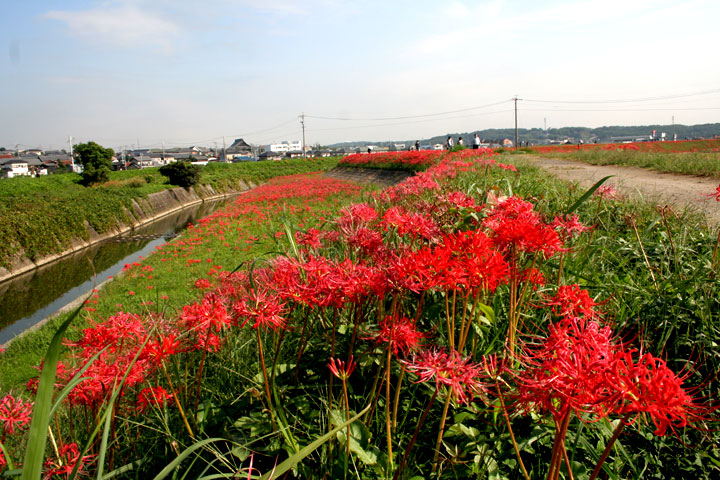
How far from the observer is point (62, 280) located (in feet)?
40.1

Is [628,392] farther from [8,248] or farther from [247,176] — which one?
[247,176]

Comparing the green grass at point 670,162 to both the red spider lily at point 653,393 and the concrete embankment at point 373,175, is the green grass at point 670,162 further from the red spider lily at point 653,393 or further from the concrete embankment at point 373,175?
the red spider lily at point 653,393

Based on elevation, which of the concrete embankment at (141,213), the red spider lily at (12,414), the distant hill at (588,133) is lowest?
the concrete embankment at (141,213)

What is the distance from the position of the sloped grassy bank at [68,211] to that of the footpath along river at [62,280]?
51cm

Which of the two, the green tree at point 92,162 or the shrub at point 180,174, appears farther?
the shrub at point 180,174

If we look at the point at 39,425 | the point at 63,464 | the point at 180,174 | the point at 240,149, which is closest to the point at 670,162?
the point at 63,464

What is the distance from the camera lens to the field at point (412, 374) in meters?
0.87

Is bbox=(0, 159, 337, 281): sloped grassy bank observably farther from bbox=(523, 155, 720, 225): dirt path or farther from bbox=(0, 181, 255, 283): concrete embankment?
bbox=(523, 155, 720, 225): dirt path

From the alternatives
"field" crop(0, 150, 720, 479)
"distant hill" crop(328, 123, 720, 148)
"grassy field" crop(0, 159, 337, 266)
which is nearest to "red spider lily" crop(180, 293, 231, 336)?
"field" crop(0, 150, 720, 479)

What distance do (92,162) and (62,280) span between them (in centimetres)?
1843

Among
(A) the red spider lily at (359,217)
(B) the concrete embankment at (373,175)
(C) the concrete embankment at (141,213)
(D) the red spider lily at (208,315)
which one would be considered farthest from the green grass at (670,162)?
(C) the concrete embankment at (141,213)

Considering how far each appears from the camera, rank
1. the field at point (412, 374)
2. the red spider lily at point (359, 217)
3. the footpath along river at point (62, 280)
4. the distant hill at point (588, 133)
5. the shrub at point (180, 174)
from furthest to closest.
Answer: the distant hill at point (588, 133), the shrub at point (180, 174), the footpath along river at point (62, 280), the red spider lily at point (359, 217), the field at point (412, 374)

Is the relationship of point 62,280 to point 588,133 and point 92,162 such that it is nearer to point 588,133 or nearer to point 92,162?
point 92,162

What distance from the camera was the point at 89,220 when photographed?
17.3 m
